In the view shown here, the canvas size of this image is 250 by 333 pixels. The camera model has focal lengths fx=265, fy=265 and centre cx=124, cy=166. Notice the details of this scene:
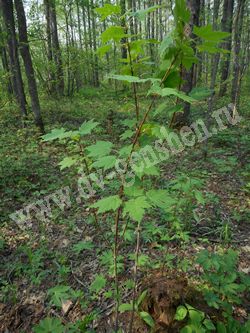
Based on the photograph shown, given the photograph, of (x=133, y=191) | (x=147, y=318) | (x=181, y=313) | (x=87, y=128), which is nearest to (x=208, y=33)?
(x=87, y=128)

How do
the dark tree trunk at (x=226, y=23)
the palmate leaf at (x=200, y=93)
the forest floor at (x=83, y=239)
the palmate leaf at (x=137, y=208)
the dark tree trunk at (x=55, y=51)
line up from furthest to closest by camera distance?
the dark tree trunk at (x=55, y=51) → the dark tree trunk at (x=226, y=23) → the forest floor at (x=83, y=239) → the palmate leaf at (x=200, y=93) → the palmate leaf at (x=137, y=208)

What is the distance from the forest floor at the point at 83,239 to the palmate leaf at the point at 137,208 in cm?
60

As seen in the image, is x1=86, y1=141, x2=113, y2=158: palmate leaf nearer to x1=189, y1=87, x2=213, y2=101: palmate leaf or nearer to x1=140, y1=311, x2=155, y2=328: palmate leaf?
x1=189, y1=87, x2=213, y2=101: palmate leaf

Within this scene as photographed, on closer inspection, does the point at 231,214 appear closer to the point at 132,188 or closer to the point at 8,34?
the point at 132,188

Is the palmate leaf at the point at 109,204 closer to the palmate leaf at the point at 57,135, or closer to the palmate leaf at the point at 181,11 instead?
the palmate leaf at the point at 57,135

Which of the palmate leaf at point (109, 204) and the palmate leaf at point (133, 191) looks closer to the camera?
the palmate leaf at point (109, 204)

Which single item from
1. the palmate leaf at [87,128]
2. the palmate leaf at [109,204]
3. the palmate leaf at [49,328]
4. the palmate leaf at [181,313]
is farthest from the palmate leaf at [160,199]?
the palmate leaf at [49,328]

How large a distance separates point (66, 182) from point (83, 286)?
2693mm

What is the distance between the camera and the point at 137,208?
129 centimetres

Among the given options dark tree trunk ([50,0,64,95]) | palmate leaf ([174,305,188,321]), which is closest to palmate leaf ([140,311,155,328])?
palmate leaf ([174,305,188,321])

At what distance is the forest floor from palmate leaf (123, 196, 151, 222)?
60cm

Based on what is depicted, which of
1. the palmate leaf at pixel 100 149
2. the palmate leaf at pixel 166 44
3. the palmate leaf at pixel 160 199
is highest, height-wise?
the palmate leaf at pixel 166 44

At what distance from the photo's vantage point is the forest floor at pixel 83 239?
266 centimetres

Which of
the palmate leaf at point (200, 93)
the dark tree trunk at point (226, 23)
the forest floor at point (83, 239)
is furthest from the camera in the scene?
the dark tree trunk at point (226, 23)
